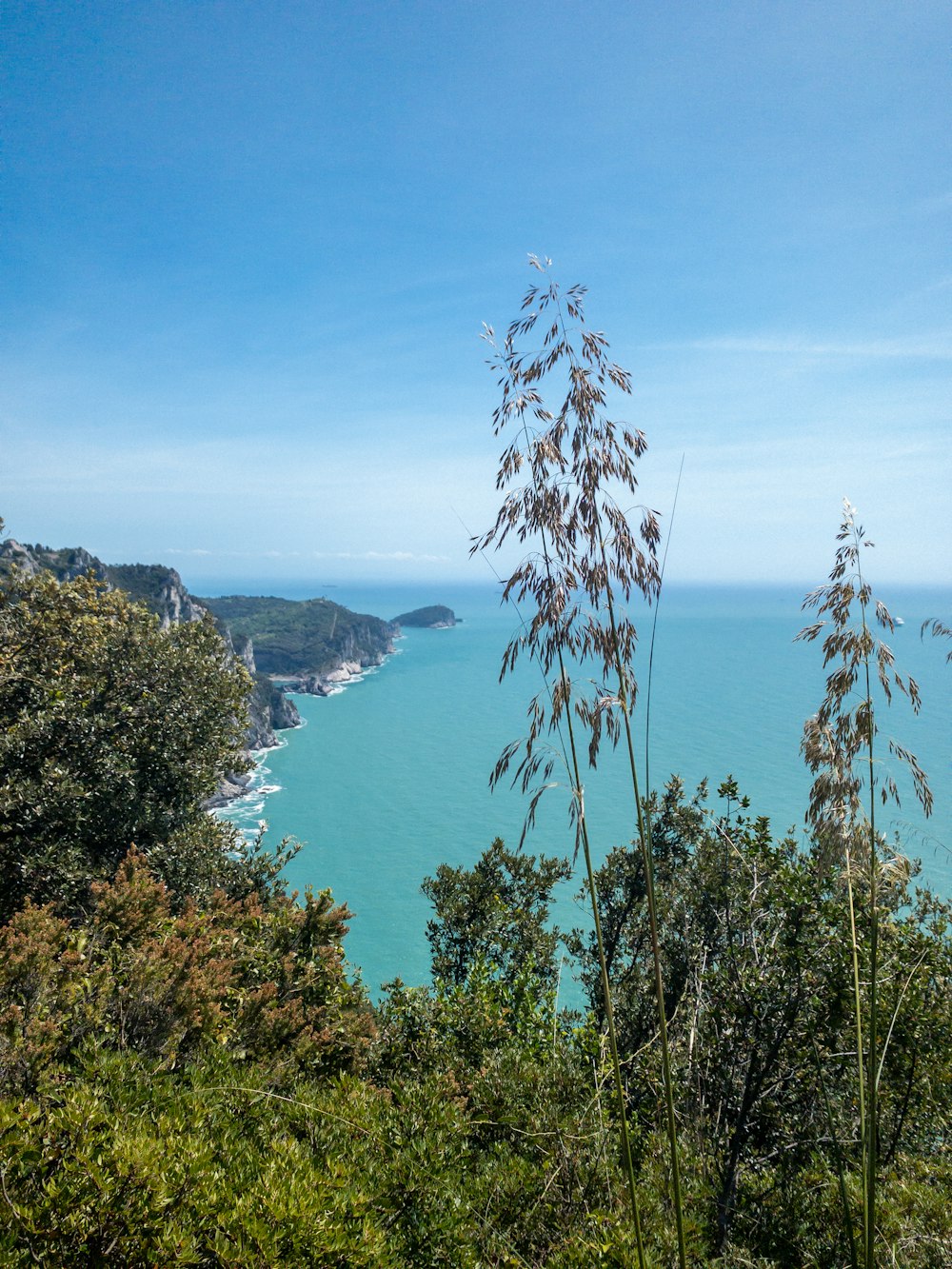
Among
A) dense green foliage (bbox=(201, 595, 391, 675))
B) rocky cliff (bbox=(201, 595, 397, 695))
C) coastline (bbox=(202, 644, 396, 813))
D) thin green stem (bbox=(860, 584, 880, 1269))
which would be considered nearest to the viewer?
thin green stem (bbox=(860, 584, 880, 1269))

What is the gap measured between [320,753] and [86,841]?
76322 mm

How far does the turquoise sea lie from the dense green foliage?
603 inches

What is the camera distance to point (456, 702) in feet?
339

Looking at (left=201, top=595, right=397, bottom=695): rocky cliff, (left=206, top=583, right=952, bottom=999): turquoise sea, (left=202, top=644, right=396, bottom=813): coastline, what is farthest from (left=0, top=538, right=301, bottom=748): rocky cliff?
(left=201, top=595, right=397, bottom=695): rocky cliff

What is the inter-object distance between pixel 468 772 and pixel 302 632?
81011 millimetres

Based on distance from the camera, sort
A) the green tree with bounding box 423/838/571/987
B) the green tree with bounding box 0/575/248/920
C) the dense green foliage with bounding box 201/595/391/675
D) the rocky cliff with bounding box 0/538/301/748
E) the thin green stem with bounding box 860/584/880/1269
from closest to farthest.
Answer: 1. the thin green stem with bounding box 860/584/880/1269
2. the green tree with bounding box 0/575/248/920
3. the green tree with bounding box 423/838/571/987
4. the rocky cliff with bounding box 0/538/301/748
5. the dense green foliage with bounding box 201/595/391/675

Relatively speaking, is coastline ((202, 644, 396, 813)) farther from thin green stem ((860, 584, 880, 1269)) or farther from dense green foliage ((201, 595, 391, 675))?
thin green stem ((860, 584, 880, 1269))

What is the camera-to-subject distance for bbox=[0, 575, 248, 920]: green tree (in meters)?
8.93

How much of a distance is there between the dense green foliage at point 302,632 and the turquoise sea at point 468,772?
15.3m

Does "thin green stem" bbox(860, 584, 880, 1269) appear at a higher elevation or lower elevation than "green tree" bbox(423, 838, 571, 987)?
higher

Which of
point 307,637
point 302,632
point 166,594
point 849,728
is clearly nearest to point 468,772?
point 166,594

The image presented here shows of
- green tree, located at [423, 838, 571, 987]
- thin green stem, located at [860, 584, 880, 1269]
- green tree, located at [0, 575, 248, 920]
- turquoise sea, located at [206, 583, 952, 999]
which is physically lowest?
turquoise sea, located at [206, 583, 952, 999]

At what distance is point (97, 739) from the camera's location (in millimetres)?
9891

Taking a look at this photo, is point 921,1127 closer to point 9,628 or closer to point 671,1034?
point 671,1034
